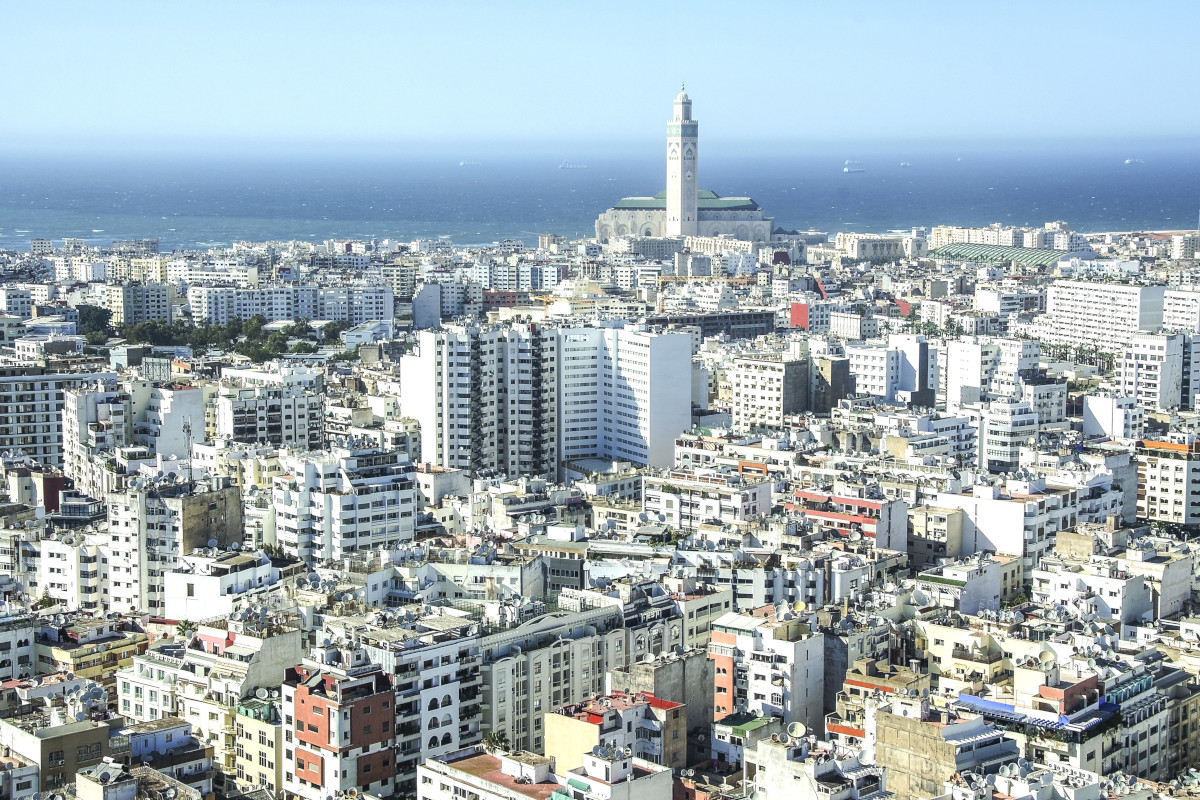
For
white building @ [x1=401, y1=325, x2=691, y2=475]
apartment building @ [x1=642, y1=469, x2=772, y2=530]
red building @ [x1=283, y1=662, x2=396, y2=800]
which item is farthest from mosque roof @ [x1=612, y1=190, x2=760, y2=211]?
red building @ [x1=283, y1=662, x2=396, y2=800]

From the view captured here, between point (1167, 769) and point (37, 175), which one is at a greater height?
point (37, 175)

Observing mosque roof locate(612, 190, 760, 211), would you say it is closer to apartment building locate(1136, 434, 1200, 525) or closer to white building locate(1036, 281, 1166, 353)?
white building locate(1036, 281, 1166, 353)

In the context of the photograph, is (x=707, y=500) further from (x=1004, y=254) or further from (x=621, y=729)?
(x=1004, y=254)

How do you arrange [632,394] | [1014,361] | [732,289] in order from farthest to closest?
[732,289], [1014,361], [632,394]

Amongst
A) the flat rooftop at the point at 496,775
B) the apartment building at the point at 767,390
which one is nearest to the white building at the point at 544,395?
the apartment building at the point at 767,390

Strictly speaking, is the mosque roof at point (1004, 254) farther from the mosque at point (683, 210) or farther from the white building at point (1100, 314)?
the white building at point (1100, 314)

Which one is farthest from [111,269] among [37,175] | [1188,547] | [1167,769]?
[37,175]

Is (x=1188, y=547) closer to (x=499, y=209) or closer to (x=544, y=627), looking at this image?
(x=544, y=627)
